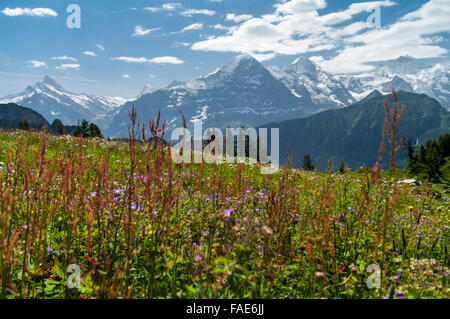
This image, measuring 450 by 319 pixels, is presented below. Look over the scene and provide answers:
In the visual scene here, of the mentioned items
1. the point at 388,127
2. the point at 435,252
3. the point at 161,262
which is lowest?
the point at 435,252

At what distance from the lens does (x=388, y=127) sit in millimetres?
2533

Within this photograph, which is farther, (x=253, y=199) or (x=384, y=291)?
(x=253, y=199)

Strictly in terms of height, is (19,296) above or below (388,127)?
below

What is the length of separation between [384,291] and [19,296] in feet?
12.3

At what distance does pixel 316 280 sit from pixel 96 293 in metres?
2.21

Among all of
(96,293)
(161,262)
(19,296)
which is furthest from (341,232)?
(19,296)

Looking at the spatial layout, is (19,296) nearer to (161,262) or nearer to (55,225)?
(161,262)
